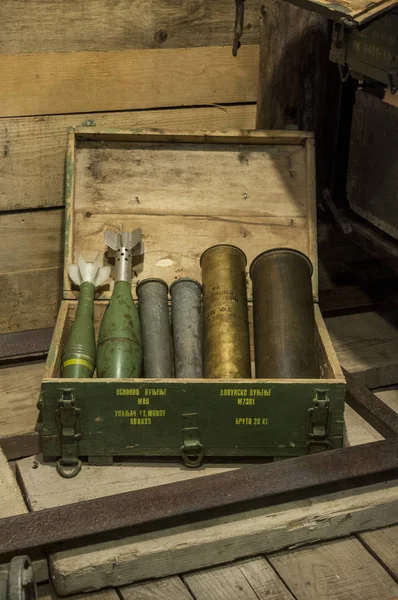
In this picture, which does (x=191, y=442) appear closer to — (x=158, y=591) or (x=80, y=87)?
(x=158, y=591)

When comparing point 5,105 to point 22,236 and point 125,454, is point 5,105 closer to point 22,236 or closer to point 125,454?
point 22,236

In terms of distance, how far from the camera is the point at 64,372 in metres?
3.18

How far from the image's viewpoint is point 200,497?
2781 mm

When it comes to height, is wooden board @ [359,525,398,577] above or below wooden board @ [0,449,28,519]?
below

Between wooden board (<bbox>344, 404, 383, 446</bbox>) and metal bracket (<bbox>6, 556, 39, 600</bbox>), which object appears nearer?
metal bracket (<bbox>6, 556, 39, 600</bbox>)

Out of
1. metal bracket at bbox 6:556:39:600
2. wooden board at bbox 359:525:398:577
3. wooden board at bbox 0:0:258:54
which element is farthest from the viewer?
wooden board at bbox 0:0:258:54

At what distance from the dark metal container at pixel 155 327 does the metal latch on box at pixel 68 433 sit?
379 millimetres

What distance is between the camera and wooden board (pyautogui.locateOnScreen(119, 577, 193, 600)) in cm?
271

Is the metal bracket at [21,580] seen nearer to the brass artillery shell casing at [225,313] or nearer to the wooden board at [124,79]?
the brass artillery shell casing at [225,313]

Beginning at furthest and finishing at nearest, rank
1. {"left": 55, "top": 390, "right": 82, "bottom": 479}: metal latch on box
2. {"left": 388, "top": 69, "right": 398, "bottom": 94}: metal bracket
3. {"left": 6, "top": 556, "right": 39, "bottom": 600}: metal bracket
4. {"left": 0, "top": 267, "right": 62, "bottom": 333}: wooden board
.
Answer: {"left": 0, "top": 267, "right": 62, "bottom": 333}: wooden board → {"left": 388, "top": 69, "right": 398, "bottom": 94}: metal bracket → {"left": 55, "top": 390, "right": 82, "bottom": 479}: metal latch on box → {"left": 6, "top": 556, "right": 39, "bottom": 600}: metal bracket

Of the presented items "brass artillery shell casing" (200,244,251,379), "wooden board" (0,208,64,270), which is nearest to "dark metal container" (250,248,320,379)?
"brass artillery shell casing" (200,244,251,379)

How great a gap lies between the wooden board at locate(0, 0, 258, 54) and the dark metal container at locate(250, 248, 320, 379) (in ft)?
3.86

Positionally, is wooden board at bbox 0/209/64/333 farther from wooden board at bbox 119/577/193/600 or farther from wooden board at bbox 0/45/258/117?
wooden board at bbox 119/577/193/600

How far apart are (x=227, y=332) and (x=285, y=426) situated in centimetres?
45
